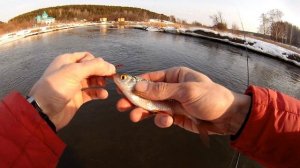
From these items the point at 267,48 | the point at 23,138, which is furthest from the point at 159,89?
the point at 267,48

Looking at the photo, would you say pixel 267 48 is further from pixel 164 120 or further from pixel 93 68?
pixel 93 68

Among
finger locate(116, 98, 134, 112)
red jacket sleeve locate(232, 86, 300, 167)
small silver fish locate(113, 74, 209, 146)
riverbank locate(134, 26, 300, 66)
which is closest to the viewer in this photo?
red jacket sleeve locate(232, 86, 300, 167)

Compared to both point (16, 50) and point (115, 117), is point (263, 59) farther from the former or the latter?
point (16, 50)

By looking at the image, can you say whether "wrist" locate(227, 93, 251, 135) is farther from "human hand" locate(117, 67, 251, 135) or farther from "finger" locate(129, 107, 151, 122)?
"finger" locate(129, 107, 151, 122)

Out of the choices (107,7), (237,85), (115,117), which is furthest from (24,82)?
(107,7)

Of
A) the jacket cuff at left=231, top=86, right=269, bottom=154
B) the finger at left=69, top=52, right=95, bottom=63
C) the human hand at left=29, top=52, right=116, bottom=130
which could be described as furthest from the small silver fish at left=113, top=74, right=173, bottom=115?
the jacket cuff at left=231, top=86, right=269, bottom=154

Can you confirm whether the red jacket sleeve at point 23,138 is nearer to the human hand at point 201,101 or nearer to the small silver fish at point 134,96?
the small silver fish at point 134,96

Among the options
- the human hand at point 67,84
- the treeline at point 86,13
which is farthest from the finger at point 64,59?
the treeline at point 86,13

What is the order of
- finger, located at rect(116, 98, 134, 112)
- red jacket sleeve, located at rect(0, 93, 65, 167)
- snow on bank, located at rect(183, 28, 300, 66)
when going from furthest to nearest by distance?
snow on bank, located at rect(183, 28, 300, 66) < finger, located at rect(116, 98, 134, 112) < red jacket sleeve, located at rect(0, 93, 65, 167)

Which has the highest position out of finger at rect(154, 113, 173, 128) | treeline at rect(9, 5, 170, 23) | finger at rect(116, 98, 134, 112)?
treeline at rect(9, 5, 170, 23)
